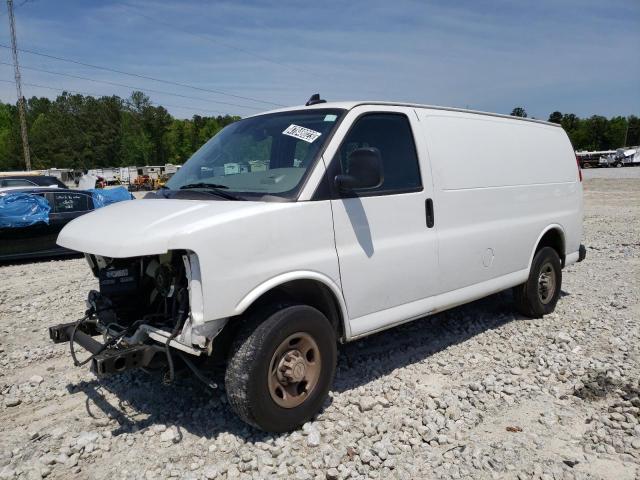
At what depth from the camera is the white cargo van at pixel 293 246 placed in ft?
10.5

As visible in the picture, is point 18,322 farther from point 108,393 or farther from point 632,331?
point 632,331

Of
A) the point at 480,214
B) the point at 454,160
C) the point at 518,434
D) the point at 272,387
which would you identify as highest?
the point at 454,160

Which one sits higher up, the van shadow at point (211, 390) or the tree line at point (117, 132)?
the tree line at point (117, 132)

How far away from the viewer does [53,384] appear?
452 cm

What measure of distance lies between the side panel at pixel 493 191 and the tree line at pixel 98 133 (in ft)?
320

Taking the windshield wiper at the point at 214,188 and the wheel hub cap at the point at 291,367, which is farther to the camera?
the windshield wiper at the point at 214,188

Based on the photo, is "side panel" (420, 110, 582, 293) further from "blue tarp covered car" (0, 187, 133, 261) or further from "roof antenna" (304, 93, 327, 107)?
"blue tarp covered car" (0, 187, 133, 261)

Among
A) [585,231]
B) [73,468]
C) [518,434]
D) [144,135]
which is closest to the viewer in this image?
[73,468]

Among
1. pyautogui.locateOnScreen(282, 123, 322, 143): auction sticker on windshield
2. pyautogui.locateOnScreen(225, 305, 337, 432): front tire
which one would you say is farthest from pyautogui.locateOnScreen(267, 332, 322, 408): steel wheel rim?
pyautogui.locateOnScreen(282, 123, 322, 143): auction sticker on windshield

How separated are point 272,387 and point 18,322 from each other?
4.52 metres

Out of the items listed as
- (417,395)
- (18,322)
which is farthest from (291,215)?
(18,322)

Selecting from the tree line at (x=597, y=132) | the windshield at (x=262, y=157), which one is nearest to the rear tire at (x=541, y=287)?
the windshield at (x=262, y=157)

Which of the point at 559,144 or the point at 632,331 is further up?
the point at 559,144

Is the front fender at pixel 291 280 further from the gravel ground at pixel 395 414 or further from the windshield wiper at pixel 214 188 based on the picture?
the gravel ground at pixel 395 414
